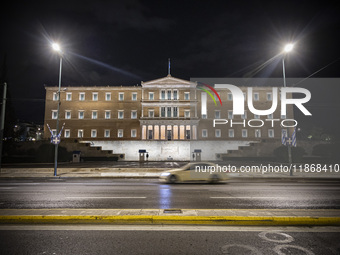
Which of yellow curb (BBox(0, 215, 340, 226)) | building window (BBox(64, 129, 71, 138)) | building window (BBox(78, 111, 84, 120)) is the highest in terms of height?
→ building window (BBox(78, 111, 84, 120))

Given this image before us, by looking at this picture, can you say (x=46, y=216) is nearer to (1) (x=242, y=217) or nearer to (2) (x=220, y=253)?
(2) (x=220, y=253)

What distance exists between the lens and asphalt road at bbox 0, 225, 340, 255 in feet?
14.6

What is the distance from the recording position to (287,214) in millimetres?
6395

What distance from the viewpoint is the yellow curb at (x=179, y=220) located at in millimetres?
5984

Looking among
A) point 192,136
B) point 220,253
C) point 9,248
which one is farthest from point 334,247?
point 192,136

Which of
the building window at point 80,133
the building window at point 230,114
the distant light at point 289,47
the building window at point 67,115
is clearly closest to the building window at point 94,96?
the building window at point 67,115

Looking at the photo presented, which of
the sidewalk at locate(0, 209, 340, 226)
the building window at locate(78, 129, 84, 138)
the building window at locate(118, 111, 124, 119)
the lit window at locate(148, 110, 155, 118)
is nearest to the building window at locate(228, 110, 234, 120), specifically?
the lit window at locate(148, 110, 155, 118)

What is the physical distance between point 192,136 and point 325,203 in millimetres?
43879

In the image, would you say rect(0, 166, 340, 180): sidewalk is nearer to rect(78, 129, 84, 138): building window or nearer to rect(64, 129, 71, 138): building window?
rect(78, 129, 84, 138): building window

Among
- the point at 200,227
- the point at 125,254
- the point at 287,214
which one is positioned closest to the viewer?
the point at 125,254

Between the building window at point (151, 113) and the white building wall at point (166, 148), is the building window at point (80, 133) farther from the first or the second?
the building window at point (151, 113)

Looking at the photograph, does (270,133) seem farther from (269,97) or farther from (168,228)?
(168,228)

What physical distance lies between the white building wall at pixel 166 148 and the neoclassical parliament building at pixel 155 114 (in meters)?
3.40

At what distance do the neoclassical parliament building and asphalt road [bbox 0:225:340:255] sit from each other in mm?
46235
